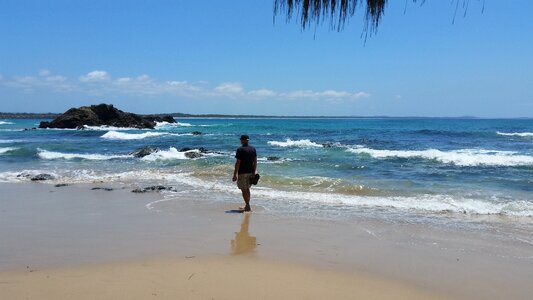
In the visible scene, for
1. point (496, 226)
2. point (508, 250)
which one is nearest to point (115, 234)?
point (508, 250)

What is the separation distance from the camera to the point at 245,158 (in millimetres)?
8750

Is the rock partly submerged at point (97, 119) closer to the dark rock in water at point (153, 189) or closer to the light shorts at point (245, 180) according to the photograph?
the dark rock in water at point (153, 189)

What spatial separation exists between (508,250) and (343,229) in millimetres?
2246

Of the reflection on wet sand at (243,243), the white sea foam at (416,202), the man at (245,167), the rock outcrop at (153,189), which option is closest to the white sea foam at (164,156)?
the rock outcrop at (153,189)

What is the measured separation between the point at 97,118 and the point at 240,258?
5408cm

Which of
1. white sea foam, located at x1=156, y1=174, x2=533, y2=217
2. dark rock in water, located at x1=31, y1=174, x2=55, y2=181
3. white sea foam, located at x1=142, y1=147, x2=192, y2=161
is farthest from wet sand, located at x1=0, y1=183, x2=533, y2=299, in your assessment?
white sea foam, located at x1=142, y1=147, x2=192, y2=161

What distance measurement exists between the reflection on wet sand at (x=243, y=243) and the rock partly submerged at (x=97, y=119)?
4964 centimetres

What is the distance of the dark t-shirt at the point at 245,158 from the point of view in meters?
8.73

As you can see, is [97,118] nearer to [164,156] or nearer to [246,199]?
[164,156]

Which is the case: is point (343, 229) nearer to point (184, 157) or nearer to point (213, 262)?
point (213, 262)

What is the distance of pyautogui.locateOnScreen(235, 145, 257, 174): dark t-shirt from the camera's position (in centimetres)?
873

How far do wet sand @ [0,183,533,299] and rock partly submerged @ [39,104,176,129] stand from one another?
4809 cm

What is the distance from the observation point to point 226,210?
8.48 metres

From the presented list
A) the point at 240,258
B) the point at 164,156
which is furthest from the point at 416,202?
the point at 164,156
